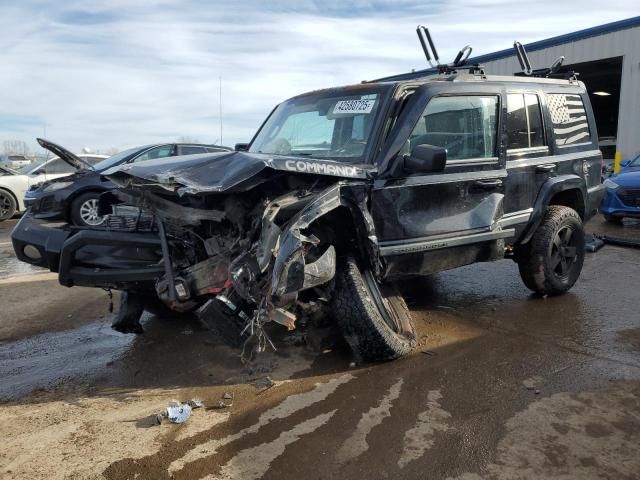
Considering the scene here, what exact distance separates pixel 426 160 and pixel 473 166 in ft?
2.87

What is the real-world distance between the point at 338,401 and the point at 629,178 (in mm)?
8142

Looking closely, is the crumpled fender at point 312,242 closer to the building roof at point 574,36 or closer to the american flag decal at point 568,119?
the american flag decal at point 568,119

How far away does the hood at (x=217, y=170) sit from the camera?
2.98m

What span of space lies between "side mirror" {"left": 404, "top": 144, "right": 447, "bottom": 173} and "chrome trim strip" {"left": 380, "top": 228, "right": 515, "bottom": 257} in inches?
21.8

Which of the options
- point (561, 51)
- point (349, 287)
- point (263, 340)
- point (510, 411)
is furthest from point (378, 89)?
point (561, 51)

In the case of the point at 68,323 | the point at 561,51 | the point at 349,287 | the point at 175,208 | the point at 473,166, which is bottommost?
the point at 68,323

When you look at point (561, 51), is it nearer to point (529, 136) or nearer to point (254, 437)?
point (529, 136)

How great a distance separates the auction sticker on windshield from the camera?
12.7 ft

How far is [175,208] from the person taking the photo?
3.28 metres

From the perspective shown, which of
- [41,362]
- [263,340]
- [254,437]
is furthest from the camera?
[41,362]

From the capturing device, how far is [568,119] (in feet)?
16.9

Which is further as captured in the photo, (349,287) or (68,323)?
(68,323)

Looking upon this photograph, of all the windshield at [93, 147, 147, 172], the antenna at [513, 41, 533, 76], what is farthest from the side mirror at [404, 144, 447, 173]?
the windshield at [93, 147, 147, 172]

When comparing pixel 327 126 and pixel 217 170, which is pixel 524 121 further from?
pixel 217 170
